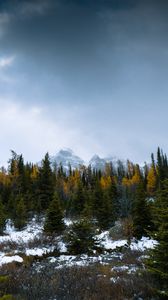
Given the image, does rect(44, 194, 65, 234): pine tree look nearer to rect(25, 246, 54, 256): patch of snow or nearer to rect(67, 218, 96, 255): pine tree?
rect(25, 246, 54, 256): patch of snow

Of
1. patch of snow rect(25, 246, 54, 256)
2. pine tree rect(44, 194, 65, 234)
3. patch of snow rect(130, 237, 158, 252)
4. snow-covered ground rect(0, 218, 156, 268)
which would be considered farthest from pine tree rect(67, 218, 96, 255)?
pine tree rect(44, 194, 65, 234)

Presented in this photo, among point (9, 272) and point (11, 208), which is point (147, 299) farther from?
point (11, 208)

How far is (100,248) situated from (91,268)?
509 cm

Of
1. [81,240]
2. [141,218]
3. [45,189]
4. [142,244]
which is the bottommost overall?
[142,244]

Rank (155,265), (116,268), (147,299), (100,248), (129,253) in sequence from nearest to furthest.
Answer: (147,299), (155,265), (116,268), (129,253), (100,248)

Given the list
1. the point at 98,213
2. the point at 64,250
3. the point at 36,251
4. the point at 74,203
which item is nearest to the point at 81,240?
the point at 64,250

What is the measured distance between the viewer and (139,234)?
60.0ft

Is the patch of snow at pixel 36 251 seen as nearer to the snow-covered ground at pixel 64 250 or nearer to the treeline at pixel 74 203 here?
the snow-covered ground at pixel 64 250

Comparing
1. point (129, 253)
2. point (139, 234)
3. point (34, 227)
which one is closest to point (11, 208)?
point (34, 227)

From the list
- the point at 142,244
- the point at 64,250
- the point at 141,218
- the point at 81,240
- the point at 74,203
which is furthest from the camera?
the point at 74,203

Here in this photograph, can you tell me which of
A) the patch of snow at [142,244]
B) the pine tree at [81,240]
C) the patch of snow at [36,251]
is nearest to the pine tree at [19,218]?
the patch of snow at [36,251]

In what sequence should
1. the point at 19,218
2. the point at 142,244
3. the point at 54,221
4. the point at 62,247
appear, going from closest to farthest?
the point at 142,244 < the point at 62,247 < the point at 54,221 < the point at 19,218


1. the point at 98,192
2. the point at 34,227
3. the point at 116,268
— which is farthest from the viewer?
the point at 98,192

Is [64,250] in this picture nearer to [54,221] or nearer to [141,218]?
[54,221]
